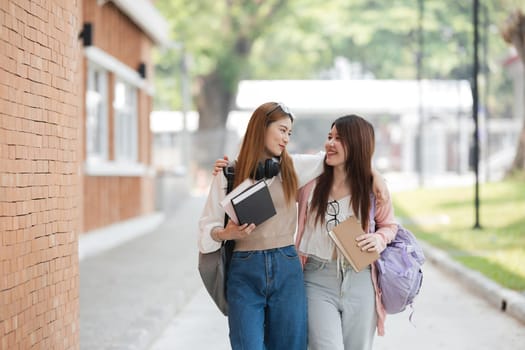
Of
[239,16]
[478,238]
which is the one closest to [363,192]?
[478,238]

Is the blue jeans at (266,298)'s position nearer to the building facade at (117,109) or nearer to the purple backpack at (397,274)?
the purple backpack at (397,274)

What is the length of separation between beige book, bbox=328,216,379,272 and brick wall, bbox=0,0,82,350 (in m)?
1.57

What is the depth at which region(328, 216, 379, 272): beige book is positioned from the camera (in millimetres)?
4574

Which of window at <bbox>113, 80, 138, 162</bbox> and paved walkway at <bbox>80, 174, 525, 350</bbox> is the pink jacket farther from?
window at <bbox>113, 80, 138, 162</bbox>

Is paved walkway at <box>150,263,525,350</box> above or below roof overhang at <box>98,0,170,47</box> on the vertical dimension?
below

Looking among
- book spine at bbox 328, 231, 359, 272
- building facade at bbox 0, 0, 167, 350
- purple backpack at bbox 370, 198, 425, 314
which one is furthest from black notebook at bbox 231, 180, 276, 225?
building facade at bbox 0, 0, 167, 350

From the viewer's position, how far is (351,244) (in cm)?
458

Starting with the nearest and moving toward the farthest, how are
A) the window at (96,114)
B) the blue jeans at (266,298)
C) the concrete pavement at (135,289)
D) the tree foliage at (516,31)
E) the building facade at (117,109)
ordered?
the blue jeans at (266,298), the concrete pavement at (135,289), the building facade at (117,109), the window at (96,114), the tree foliage at (516,31)

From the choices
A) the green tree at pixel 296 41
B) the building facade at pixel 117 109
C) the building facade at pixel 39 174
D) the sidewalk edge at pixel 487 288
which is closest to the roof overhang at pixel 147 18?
the building facade at pixel 117 109

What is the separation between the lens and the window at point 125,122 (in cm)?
1736

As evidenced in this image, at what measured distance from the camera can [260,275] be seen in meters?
4.50

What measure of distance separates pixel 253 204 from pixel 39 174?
1398mm

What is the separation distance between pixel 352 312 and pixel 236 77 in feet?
102

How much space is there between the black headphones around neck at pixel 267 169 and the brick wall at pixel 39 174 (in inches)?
48.0
